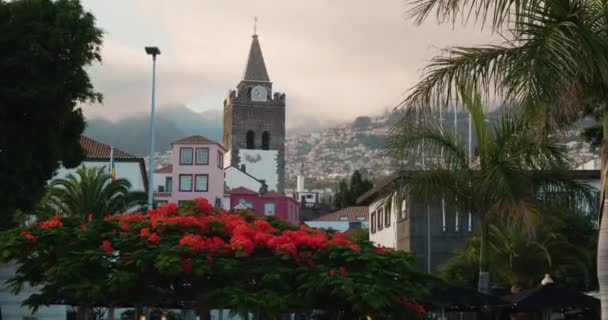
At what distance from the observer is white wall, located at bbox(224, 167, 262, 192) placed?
427ft

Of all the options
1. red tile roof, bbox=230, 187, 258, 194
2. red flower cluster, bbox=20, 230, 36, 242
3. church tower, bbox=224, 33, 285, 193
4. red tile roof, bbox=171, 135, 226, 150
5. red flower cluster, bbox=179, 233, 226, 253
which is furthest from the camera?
church tower, bbox=224, 33, 285, 193

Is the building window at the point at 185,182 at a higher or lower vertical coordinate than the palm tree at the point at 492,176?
higher

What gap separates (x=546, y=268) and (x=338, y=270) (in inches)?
906

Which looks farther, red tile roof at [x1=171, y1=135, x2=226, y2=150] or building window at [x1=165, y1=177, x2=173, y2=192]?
building window at [x1=165, y1=177, x2=173, y2=192]

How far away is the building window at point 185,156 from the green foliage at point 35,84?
209 feet

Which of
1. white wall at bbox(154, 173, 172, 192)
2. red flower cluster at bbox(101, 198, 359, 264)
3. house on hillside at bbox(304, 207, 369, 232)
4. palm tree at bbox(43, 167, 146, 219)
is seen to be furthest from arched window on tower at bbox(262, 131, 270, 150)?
red flower cluster at bbox(101, 198, 359, 264)

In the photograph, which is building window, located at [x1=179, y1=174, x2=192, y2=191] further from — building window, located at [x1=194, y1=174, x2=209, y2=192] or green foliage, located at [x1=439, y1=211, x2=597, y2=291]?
green foliage, located at [x1=439, y1=211, x2=597, y2=291]

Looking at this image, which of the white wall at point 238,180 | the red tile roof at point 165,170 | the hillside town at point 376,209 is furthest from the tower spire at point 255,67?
the hillside town at point 376,209

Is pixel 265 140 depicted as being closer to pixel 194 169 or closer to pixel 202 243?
pixel 194 169

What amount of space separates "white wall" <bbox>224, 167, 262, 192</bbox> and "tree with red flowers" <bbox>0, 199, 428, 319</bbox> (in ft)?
357

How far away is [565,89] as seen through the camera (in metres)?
10.3

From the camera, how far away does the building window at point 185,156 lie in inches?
3711

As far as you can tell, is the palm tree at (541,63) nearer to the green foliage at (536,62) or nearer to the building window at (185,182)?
the green foliage at (536,62)

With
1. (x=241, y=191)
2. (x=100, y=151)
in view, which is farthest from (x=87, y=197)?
(x=241, y=191)
